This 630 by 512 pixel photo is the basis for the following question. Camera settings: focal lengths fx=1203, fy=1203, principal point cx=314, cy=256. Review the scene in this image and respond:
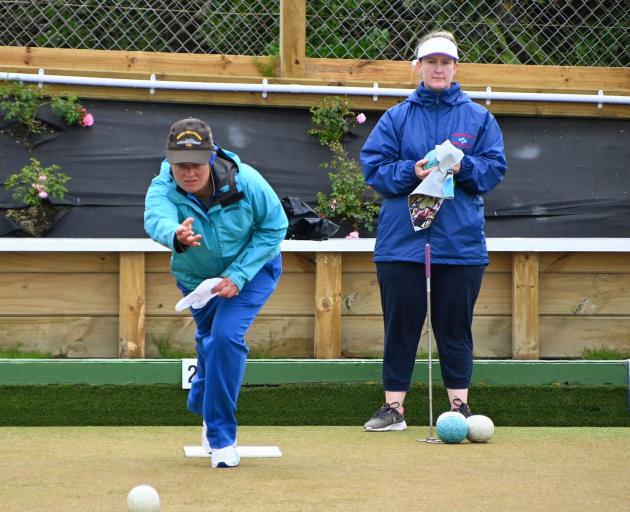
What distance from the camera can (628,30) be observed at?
24.5 feet

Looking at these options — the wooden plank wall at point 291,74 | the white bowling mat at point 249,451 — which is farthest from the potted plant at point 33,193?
the white bowling mat at point 249,451

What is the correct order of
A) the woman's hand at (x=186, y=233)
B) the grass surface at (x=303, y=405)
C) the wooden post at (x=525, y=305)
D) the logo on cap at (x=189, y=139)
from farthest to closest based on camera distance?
the wooden post at (x=525, y=305)
the grass surface at (x=303, y=405)
the logo on cap at (x=189, y=139)
the woman's hand at (x=186, y=233)

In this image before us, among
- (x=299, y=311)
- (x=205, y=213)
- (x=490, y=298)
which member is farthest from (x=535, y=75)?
(x=205, y=213)

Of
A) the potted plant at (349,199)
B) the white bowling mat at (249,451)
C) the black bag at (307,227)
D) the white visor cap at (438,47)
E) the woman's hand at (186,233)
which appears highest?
the white visor cap at (438,47)

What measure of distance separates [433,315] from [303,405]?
87 cm

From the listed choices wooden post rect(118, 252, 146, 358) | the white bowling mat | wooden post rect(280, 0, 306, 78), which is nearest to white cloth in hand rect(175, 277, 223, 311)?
the white bowling mat

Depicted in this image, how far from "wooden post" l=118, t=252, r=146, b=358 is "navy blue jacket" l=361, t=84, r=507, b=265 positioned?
5.11ft

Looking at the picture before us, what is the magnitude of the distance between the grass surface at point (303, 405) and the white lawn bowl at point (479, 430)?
0.84m

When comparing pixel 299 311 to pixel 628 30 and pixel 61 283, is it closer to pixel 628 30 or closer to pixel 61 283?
pixel 61 283

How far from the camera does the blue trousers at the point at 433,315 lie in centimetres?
528

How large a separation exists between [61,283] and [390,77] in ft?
7.52

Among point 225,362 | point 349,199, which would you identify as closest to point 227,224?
point 225,362

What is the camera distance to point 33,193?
21.7 ft

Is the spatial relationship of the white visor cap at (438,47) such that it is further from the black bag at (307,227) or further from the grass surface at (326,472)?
the grass surface at (326,472)
